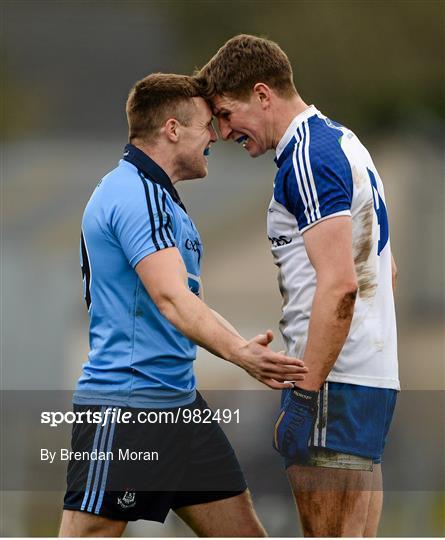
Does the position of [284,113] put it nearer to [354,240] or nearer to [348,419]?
[354,240]

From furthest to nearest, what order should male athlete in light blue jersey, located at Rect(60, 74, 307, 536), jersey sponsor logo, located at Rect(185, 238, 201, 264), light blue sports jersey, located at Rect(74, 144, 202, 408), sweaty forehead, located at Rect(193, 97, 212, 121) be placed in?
sweaty forehead, located at Rect(193, 97, 212, 121)
jersey sponsor logo, located at Rect(185, 238, 201, 264)
light blue sports jersey, located at Rect(74, 144, 202, 408)
male athlete in light blue jersey, located at Rect(60, 74, 307, 536)

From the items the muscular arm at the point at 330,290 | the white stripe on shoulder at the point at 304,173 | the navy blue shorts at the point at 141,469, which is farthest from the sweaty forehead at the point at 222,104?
the navy blue shorts at the point at 141,469

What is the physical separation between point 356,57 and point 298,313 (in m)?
5.59

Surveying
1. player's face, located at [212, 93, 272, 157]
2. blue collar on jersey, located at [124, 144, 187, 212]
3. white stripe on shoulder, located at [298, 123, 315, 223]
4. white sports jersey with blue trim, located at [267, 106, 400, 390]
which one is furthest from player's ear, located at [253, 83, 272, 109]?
blue collar on jersey, located at [124, 144, 187, 212]

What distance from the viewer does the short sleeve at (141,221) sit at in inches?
153

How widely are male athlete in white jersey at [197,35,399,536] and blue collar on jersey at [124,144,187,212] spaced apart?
47 centimetres

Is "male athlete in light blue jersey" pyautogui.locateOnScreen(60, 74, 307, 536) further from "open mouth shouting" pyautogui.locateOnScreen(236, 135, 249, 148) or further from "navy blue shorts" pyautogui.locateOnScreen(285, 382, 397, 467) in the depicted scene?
"open mouth shouting" pyautogui.locateOnScreen(236, 135, 249, 148)

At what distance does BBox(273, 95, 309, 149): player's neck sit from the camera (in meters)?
4.19

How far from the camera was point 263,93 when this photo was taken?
13.9 ft

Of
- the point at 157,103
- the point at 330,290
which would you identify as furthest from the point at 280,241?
the point at 157,103

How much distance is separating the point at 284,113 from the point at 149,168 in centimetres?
63

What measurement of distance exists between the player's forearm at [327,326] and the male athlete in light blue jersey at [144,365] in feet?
0.27

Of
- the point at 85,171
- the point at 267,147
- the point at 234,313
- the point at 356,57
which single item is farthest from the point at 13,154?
the point at 267,147

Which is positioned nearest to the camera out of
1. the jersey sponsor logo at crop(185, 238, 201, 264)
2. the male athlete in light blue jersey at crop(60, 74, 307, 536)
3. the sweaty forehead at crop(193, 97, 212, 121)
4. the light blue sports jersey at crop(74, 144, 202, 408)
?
the male athlete in light blue jersey at crop(60, 74, 307, 536)
